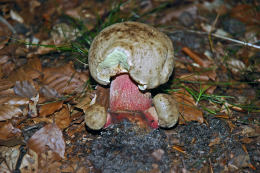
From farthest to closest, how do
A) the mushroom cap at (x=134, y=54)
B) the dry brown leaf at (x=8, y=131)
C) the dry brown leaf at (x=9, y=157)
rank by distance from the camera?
the dry brown leaf at (x=8, y=131), the dry brown leaf at (x=9, y=157), the mushroom cap at (x=134, y=54)

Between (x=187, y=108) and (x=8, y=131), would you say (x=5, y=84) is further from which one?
(x=187, y=108)

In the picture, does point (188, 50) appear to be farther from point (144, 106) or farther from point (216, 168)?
point (216, 168)

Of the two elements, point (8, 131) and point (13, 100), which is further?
point (13, 100)

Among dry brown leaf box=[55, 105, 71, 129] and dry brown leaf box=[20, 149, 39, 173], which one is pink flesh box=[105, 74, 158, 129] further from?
dry brown leaf box=[20, 149, 39, 173]

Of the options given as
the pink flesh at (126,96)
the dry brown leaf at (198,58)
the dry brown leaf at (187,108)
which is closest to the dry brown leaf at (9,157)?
the pink flesh at (126,96)

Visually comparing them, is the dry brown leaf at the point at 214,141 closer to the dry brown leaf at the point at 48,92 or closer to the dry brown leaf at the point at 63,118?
the dry brown leaf at the point at 63,118

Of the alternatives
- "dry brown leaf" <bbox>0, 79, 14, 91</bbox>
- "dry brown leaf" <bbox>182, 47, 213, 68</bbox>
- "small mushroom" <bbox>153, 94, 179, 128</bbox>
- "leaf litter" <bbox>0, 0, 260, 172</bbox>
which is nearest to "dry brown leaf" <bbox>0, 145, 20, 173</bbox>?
"leaf litter" <bbox>0, 0, 260, 172</bbox>

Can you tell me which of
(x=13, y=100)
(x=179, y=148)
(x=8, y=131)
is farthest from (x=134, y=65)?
(x=13, y=100)
